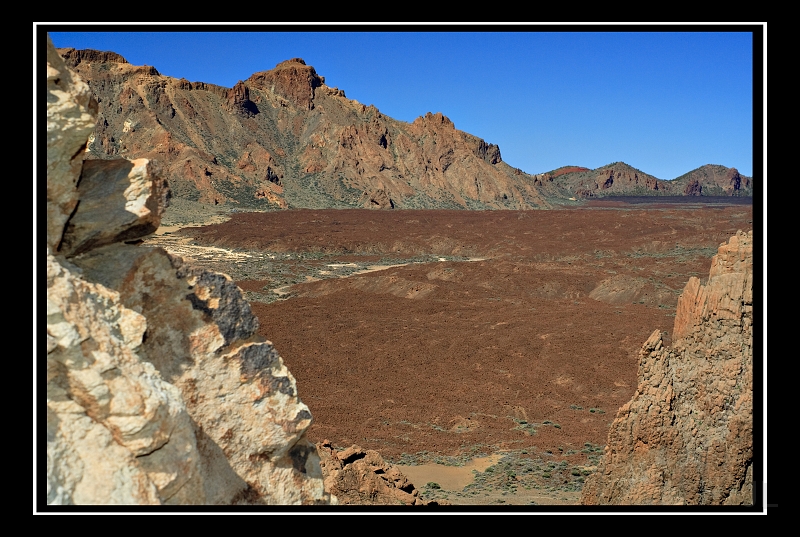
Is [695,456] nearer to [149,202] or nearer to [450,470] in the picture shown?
[450,470]

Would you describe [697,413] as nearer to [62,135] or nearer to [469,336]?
[62,135]

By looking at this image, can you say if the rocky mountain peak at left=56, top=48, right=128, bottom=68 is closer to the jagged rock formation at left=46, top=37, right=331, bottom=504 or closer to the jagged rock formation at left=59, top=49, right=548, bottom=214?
the jagged rock formation at left=59, top=49, right=548, bottom=214

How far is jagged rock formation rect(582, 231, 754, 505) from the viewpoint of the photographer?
877 centimetres

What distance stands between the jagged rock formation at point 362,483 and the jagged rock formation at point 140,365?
467 centimetres

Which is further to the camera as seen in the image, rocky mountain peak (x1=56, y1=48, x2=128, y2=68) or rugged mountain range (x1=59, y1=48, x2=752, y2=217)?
rocky mountain peak (x1=56, y1=48, x2=128, y2=68)

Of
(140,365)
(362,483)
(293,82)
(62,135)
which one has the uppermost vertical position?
(293,82)

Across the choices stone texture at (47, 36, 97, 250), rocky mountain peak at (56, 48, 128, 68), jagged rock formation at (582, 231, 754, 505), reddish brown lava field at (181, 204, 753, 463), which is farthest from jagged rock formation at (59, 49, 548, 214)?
stone texture at (47, 36, 97, 250)

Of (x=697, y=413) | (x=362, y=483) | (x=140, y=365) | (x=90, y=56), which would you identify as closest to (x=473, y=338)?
(x=362, y=483)

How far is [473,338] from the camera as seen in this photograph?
87.1ft

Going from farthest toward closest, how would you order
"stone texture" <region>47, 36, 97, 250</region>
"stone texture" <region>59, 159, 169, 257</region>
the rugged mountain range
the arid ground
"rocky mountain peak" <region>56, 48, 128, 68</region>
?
"rocky mountain peak" <region>56, 48, 128, 68</region>
the rugged mountain range
the arid ground
"stone texture" <region>59, 159, 169, 257</region>
"stone texture" <region>47, 36, 97, 250</region>

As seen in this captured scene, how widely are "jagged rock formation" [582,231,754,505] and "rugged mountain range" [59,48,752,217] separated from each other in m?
84.9

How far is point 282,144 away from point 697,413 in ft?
382
